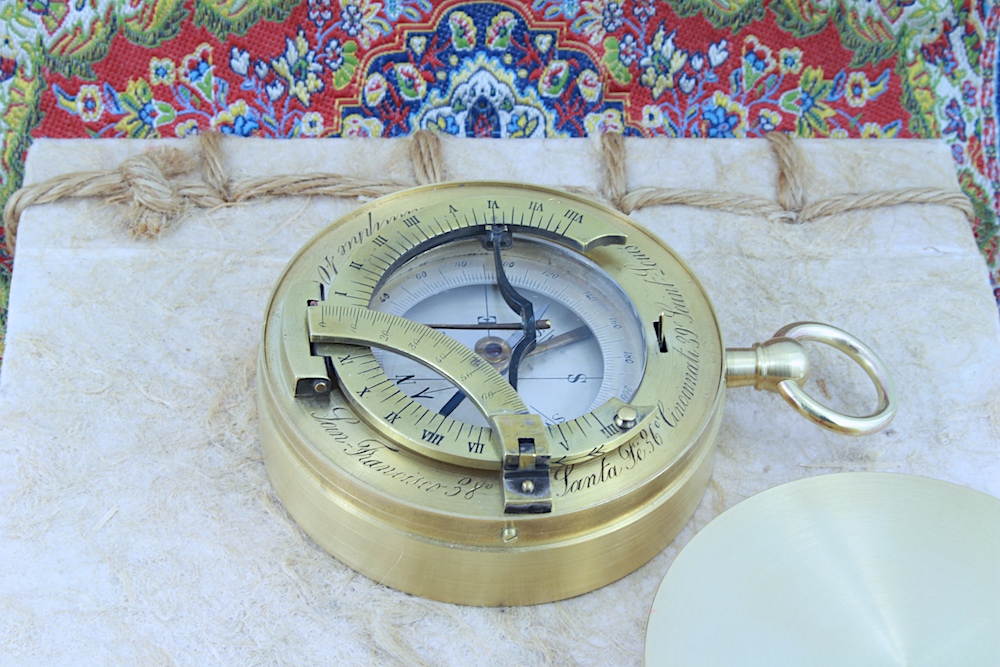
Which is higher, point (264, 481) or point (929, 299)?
point (929, 299)

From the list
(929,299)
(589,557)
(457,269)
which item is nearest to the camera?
(589,557)

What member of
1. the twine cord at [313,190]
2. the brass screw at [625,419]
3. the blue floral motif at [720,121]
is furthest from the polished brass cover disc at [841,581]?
the blue floral motif at [720,121]

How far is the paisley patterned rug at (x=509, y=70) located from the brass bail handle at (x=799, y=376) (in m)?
0.51

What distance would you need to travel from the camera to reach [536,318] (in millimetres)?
1142

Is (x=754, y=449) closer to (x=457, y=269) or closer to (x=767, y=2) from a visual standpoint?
(x=457, y=269)

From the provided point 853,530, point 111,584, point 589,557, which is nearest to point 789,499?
point 853,530

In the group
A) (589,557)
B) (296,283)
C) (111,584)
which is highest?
(296,283)

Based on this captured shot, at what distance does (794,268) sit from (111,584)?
29.9 inches

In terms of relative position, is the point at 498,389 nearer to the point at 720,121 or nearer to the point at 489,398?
the point at 489,398

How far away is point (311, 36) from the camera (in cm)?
155

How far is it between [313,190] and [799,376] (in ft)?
1.85

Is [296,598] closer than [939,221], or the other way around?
[296,598]

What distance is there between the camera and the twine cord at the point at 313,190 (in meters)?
1.32

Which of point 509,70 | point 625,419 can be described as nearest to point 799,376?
point 625,419
